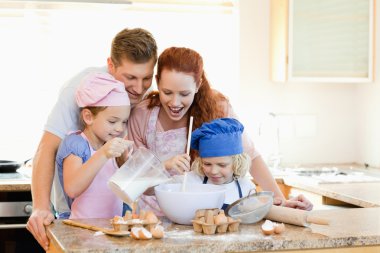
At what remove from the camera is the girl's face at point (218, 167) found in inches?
113

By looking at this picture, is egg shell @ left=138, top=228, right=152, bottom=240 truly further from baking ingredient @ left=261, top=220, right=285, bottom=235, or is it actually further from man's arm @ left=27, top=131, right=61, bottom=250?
man's arm @ left=27, top=131, right=61, bottom=250

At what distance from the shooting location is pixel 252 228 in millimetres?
2631

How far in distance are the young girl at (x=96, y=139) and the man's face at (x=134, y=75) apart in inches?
3.8

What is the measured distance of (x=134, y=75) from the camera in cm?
308

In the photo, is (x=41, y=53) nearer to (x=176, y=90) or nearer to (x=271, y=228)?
(x=176, y=90)

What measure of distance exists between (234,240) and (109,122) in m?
0.76

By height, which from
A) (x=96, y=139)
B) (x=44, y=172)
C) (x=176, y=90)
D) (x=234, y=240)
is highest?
(x=176, y=90)

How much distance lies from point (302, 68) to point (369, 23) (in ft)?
1.77

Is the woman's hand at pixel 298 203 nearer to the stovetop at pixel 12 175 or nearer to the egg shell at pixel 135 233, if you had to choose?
the egg shell at pixel 135 233

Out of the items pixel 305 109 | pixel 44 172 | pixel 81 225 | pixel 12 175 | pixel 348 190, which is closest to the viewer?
pixel 81 225

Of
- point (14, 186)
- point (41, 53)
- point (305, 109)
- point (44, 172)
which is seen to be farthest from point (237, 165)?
point (305, 109)

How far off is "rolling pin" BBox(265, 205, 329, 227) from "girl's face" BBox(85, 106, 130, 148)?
24.5 inches

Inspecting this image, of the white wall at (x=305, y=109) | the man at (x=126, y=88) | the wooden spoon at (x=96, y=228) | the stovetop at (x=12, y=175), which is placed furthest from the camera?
the white wall at (x=305, y=109)

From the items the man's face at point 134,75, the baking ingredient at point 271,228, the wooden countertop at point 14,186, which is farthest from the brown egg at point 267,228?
the wooden countertop at point 14,186
